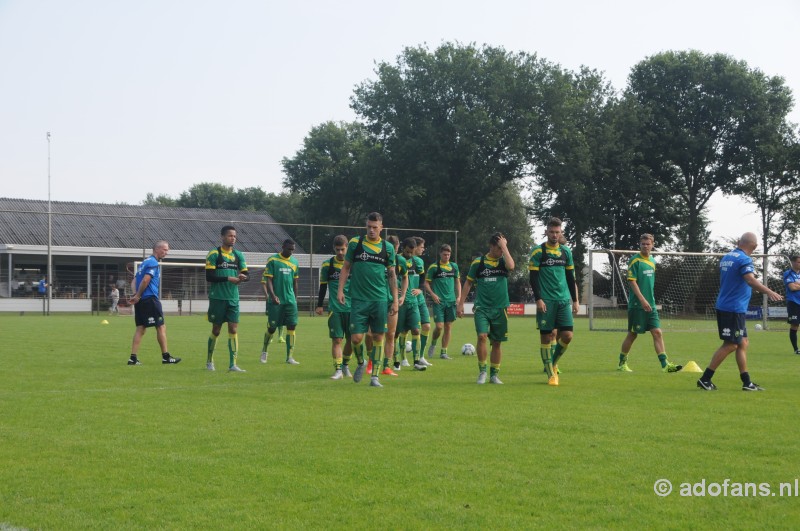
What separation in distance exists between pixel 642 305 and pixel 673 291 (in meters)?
22.0

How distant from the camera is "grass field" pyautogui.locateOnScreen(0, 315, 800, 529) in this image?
5.36m

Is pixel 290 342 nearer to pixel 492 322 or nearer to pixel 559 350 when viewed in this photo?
pixel 492 322

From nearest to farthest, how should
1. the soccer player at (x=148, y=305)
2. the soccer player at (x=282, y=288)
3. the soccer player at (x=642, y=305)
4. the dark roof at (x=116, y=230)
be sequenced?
the soccer player at (x=642, y=305), the soccer player at (x=148, y=305), the soccer player at (x=282, y=288), the dark roof at (x=116, y=230)

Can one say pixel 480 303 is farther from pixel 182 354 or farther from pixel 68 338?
pixel 68 338

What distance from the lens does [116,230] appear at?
51875mm

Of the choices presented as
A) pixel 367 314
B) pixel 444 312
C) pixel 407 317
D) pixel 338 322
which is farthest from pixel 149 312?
pixel 444 312

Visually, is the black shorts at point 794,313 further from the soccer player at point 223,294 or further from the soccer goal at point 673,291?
the soccer goal at point 673,291

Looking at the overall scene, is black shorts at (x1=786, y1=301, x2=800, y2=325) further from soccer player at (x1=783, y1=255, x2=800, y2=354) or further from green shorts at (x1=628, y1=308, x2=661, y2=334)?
green shorts at (x1=628, y1=308, x2=661, y2=334)

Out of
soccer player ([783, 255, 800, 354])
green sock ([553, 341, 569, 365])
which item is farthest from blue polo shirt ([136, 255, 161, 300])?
soccer player ([783, 255, 800, 354])

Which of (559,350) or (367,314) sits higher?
(367,314)

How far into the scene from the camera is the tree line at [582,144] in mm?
58844

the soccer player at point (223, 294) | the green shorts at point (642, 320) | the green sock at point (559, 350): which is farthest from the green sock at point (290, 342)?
the green shorts at point (642, 320)

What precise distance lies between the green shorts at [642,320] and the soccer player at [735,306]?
339 centimetres

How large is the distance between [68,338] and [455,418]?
17.2 metres
